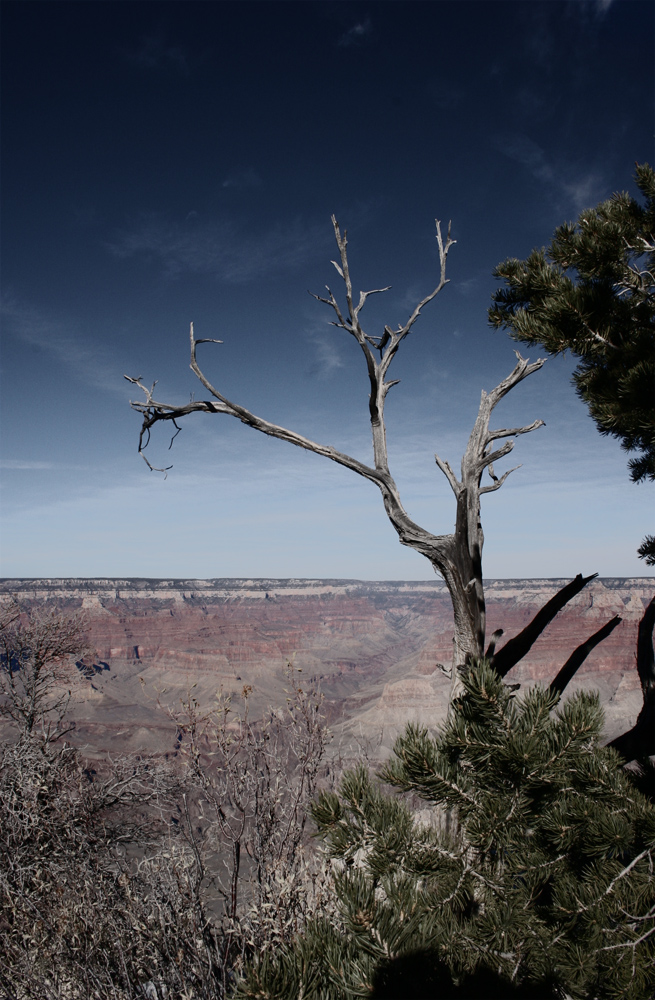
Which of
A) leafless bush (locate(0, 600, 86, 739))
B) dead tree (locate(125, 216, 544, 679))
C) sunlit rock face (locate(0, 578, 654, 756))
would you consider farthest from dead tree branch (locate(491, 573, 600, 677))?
sunlit rock face (locate(0, 578, 654, 756))

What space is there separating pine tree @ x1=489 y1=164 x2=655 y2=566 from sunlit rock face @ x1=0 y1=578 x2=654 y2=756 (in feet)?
241

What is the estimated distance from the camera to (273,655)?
147000 millimetres

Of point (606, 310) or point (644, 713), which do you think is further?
point (644, 713)

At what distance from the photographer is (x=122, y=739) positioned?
88312 mm

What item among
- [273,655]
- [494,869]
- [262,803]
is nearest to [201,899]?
[262,803]

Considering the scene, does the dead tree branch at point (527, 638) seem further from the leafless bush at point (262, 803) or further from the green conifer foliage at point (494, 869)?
the leafless bush at point (262, 803)

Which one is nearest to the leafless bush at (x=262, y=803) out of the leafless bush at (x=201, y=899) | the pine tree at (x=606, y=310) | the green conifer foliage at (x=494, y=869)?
the leafless bush at (x=201, y=899)

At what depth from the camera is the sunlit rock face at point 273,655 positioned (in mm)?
92375

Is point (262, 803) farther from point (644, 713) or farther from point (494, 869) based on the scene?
point (644, 713)

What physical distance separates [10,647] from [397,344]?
19096 millimetres

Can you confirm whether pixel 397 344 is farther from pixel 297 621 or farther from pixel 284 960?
pixel 297 621

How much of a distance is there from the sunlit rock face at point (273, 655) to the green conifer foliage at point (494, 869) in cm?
7389

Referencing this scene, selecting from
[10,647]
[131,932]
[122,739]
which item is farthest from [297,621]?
[131,932]

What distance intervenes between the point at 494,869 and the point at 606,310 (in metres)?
3.54
